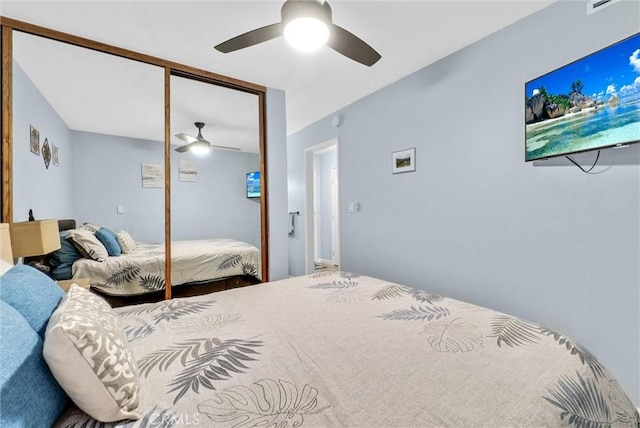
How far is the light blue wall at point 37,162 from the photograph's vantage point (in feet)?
6.50

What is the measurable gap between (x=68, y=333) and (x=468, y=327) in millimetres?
1356

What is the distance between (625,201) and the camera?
1.65 metres

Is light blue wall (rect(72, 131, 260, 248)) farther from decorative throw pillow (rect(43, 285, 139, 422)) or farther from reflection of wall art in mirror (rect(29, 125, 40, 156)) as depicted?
decorative throw pillow (rect(43, 285, 139, 422))

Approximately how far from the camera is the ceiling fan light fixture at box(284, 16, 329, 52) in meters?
1.45

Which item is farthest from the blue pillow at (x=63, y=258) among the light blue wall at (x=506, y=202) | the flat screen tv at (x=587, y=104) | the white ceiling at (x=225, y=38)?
the flat screen tv at (x=587, y=104)

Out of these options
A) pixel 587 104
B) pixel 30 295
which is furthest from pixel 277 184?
pixel 587 104

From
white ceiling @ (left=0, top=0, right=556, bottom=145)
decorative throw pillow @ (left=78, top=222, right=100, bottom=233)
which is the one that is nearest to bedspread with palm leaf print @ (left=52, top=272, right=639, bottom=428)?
decorative throw pillow @ (left=78, top=222, right=100, bottom=233)

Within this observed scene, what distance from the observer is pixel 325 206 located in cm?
609

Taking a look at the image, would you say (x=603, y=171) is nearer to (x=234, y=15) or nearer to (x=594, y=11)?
(x=594, y=11)

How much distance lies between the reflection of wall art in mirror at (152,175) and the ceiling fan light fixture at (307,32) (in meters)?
1.71

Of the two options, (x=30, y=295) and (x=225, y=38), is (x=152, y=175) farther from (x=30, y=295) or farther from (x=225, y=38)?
(x=30, y=295)

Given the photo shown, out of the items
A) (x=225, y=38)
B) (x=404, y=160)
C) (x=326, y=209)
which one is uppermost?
(x=225, y=38)

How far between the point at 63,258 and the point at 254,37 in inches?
78.8

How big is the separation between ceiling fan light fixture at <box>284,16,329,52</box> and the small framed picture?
5.34ft
